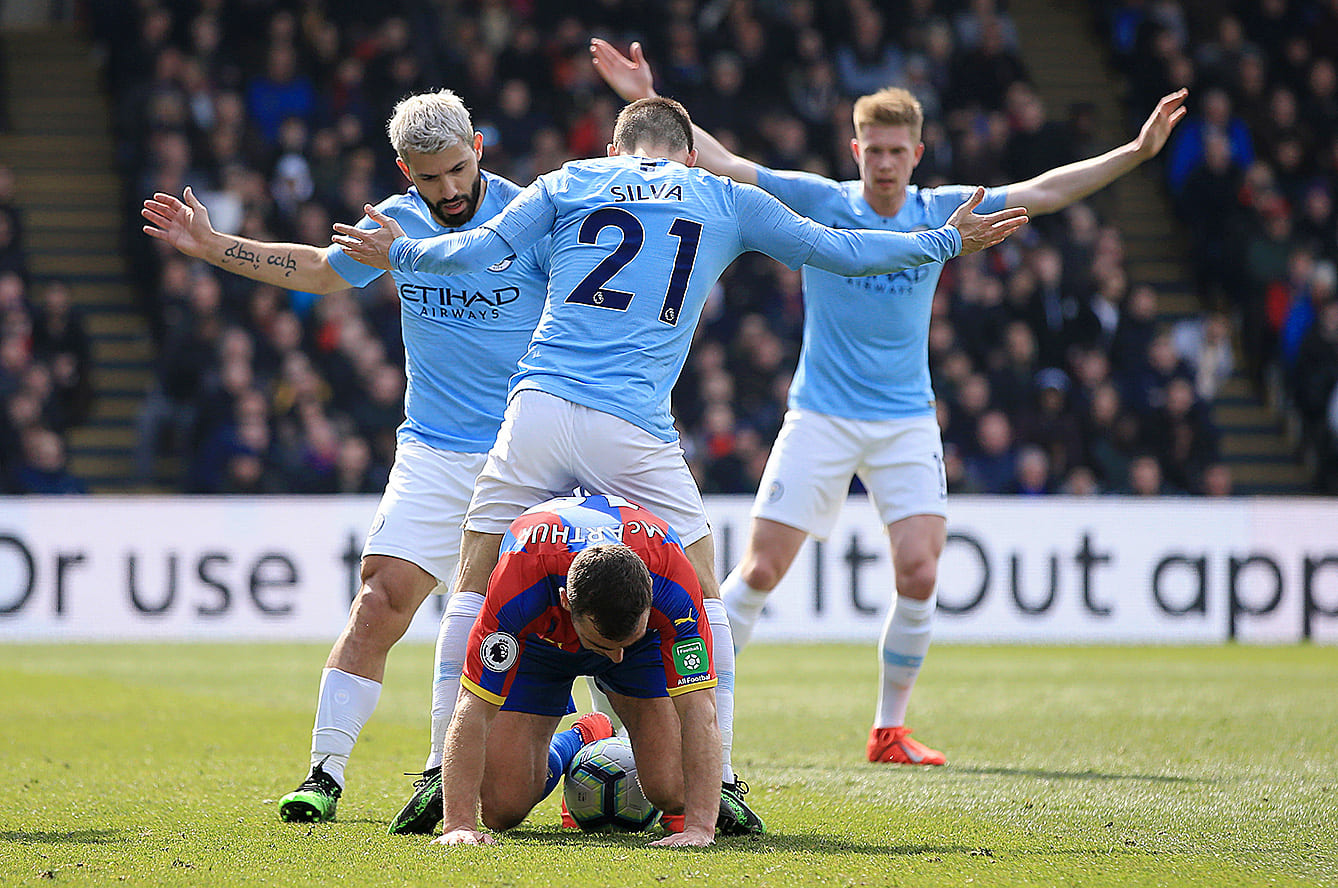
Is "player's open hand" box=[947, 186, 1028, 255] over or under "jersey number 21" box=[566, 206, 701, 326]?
over

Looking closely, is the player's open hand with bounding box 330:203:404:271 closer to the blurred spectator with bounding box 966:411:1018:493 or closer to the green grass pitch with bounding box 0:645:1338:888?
the green grass pitch with bounding box 0:645:1338:888

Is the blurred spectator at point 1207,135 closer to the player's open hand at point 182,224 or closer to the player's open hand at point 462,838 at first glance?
the player's open hand at point 182,224

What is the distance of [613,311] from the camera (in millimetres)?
5145

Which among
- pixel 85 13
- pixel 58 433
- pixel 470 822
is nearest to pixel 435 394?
pixel 470 822

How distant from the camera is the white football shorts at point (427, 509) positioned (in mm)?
5648

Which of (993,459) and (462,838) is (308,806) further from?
(993,459)

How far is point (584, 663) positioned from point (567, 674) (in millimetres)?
77

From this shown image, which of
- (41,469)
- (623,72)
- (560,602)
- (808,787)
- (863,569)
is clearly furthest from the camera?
(41,469)

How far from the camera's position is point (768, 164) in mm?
16688

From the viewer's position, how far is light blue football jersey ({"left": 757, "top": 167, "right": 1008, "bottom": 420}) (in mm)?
7113

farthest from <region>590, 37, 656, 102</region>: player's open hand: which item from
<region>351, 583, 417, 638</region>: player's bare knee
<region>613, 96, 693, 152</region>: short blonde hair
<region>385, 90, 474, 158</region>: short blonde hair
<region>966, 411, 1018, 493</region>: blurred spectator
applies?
<region>966, 411, 1018, 493</region>: blurred spectator

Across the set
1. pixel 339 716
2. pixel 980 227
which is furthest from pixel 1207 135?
pixel 339 716

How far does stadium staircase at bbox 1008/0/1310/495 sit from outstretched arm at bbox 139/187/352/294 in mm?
13115

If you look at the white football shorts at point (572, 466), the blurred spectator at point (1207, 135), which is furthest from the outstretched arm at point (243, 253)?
the blurred spectator at point (1207, 135)
